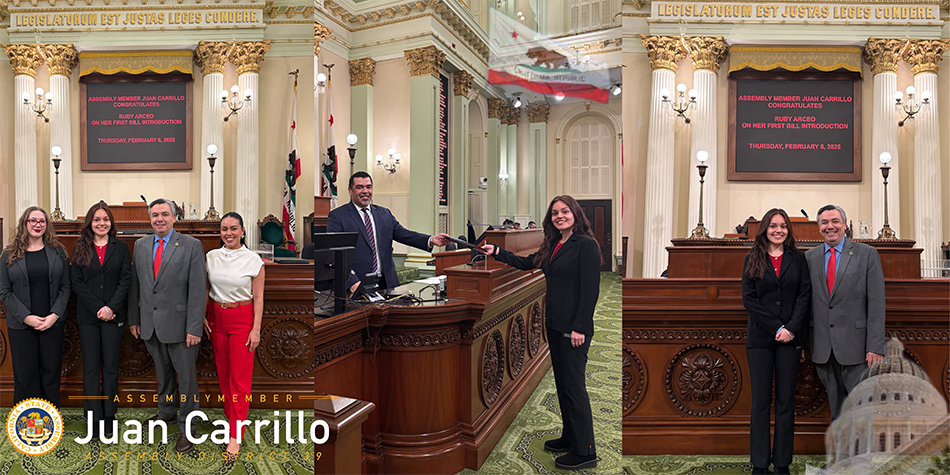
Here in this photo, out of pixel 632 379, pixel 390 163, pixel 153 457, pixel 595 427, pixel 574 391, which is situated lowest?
pixel 595 427

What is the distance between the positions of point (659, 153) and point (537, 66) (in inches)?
18.8

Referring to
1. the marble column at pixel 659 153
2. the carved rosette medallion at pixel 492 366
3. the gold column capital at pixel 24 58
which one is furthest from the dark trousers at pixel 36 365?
the carved rosette medallion at pixel 492 366

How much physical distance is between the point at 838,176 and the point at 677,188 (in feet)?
1.86

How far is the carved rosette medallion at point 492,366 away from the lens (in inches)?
102

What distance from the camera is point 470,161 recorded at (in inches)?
51.1

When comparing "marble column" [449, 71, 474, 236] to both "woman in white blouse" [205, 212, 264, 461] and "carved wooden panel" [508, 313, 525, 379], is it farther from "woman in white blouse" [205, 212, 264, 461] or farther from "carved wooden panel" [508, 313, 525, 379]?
"carved wooden panel" [508, 313, 525, 379]

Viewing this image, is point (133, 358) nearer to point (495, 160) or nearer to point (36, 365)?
point (36, 365)

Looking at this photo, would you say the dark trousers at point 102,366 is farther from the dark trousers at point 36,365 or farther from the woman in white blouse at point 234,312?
the woman in white blouse at point 234,312

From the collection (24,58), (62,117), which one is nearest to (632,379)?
(62,117)

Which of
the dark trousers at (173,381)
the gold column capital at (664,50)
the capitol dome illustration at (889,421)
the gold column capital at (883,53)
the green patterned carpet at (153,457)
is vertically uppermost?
the gold column capital at (883,53)

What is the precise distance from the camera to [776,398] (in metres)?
2.26

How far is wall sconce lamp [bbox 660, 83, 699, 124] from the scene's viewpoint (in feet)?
4.03

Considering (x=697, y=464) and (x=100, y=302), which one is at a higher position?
(x=100, y=302)

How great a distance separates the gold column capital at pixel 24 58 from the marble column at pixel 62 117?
18mm
